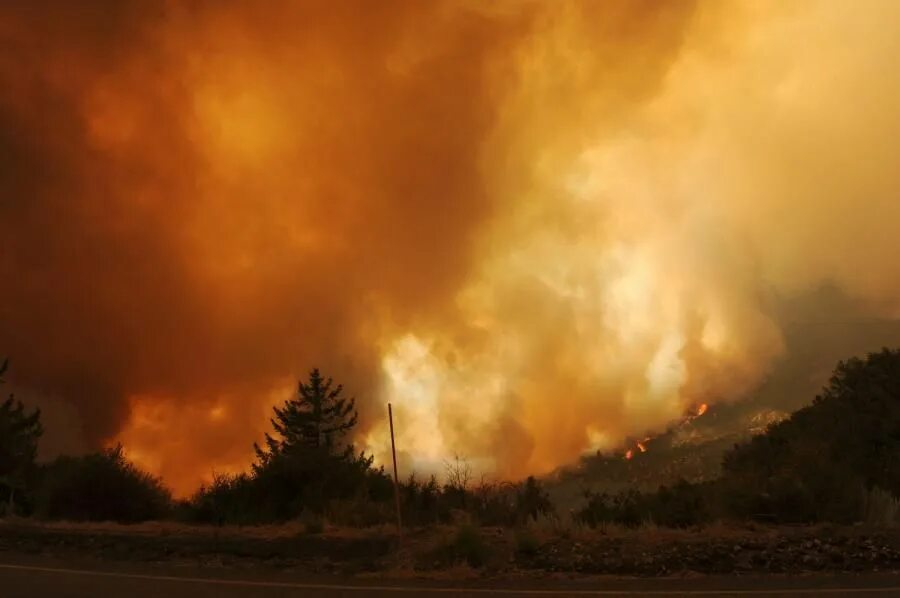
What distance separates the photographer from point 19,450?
50.6m

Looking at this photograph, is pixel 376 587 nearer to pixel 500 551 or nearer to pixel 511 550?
pixel 500 551

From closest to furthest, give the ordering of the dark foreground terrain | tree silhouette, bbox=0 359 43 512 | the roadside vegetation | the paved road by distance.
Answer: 1. the paved road
2. the dark foreground terrain
3. the roadside vegetation
4. tree silhouette, bbox=0 359 43 512

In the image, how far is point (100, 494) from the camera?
2270 centimetres

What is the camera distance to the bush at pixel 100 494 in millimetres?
21938

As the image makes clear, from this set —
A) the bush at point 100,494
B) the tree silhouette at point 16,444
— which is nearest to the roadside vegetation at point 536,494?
the bush at point 100,494

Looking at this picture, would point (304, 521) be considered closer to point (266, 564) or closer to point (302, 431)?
point (266, 564)

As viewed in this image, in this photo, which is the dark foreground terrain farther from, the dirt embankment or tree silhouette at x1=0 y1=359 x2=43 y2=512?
tree silhouette at x1=0 y1=359 x2=43 y2=512

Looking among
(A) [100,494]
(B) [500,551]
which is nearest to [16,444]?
(A) [100,494]

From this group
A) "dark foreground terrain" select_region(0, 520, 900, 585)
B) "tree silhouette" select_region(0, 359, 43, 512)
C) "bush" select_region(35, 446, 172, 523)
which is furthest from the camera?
"tree silhouette" select_region(0, 359, 43, 512)

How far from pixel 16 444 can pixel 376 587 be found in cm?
5026

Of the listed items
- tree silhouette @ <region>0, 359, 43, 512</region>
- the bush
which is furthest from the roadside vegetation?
tree silhouette @ <region>0, 359, 43, 512</region>

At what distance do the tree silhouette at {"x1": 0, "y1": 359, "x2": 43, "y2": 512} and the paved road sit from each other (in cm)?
2720

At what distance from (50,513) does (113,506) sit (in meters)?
1.72

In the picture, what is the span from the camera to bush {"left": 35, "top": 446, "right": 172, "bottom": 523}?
72.0 ft
